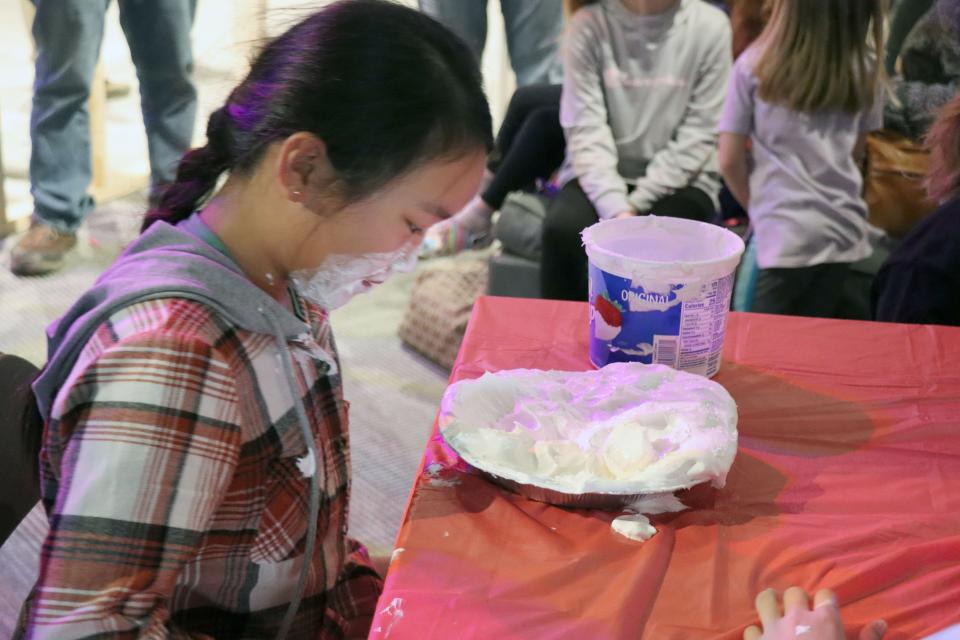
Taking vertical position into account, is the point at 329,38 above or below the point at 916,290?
above

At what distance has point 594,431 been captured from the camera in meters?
0.91

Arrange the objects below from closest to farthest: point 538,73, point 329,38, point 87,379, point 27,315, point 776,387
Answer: point 87,379 < point 329,38 < point 776,387 < point 27,315 < point 538,73

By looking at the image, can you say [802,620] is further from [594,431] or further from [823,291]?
[823,291]

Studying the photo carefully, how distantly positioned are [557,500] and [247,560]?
0.92 feet

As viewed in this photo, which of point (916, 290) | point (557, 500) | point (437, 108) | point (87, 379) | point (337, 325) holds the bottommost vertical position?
point (337, 325)

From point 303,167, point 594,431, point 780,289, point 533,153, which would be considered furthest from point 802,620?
point 533,153

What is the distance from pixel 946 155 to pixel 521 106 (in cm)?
135

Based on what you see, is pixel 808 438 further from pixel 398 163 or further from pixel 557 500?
pixel 398 163

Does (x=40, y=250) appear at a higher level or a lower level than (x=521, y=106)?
lower

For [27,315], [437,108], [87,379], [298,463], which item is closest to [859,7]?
[437,108]

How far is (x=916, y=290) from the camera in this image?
4.38ft

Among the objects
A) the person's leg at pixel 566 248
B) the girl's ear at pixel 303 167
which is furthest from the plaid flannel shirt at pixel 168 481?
the person's leg at pixel 566 248

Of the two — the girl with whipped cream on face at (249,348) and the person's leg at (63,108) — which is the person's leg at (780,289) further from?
the person's leg at (63,108)

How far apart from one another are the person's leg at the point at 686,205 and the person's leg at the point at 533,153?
16.9 inches
